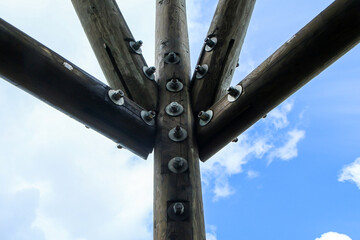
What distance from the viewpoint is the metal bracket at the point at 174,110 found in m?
2.34

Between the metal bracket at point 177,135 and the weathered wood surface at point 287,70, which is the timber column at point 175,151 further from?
the weathered wood surface at point 287,70

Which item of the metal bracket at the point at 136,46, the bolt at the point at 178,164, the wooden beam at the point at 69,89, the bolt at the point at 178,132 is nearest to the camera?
the wooden beam at the point at 69,89

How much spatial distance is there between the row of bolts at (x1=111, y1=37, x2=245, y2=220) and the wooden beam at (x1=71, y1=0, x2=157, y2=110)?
0.18 ft

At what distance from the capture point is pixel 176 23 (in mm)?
2984

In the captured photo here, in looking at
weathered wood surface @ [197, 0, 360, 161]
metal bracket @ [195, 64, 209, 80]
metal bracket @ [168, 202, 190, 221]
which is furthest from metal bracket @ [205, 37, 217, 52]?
metal bracket @ [168, 202, 190, 221]

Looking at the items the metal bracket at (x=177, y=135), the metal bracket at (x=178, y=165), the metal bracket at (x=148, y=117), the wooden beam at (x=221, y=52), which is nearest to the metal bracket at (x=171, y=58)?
the wooden beam at (x=221, y=52)

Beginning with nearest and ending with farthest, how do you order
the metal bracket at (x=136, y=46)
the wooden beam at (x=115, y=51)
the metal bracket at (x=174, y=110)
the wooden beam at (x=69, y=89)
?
the wooden beam at (x=69, y=89), the metal bracket at (x=174, y=110), the wooden beam at (x=115, y=51), the metal bracket at (x=136, y=46)

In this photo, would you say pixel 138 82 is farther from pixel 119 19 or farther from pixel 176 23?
pixel 176 23

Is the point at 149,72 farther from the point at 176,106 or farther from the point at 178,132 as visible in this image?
the point at 178,132

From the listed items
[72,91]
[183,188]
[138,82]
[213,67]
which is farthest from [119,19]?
[183,188]

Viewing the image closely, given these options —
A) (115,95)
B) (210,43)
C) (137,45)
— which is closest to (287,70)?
(210,43)

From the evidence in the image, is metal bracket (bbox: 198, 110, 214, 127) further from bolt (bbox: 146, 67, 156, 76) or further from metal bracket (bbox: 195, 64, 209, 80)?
bolt (bbox: 146, 67, 156, 76)

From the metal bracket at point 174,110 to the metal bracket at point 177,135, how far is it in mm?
148

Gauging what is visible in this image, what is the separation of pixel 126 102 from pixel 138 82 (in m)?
0.34
